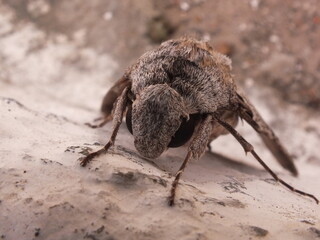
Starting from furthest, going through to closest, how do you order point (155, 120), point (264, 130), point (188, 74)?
point (264, 130)
point (188, 74)
point (155, 120)

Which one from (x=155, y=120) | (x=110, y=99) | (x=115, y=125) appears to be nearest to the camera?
(x=155, y=120)

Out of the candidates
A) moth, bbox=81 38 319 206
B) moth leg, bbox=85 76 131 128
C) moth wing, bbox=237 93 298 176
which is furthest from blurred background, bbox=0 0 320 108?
moth, bbox=81 38 319 206

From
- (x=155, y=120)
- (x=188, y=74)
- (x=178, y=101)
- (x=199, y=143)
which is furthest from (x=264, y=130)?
(x=155, y=120)

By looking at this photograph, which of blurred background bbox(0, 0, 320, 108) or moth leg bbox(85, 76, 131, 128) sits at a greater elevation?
blurred background bbox(0, 0, 320, 108)

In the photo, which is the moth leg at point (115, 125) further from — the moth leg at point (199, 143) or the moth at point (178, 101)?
the moth leg at point (199, 143)

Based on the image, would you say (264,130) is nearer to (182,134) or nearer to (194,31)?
(182,134)

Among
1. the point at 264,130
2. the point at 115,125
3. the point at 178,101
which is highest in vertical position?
the point at 264,130

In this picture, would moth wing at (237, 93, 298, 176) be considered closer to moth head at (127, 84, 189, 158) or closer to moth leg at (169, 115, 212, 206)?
moth leg at (169, 115, 212, 206)

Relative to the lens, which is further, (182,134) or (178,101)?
(182,134)

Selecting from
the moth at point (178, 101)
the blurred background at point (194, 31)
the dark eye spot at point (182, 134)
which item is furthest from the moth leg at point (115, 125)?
the blurred background at point (194, 31)
